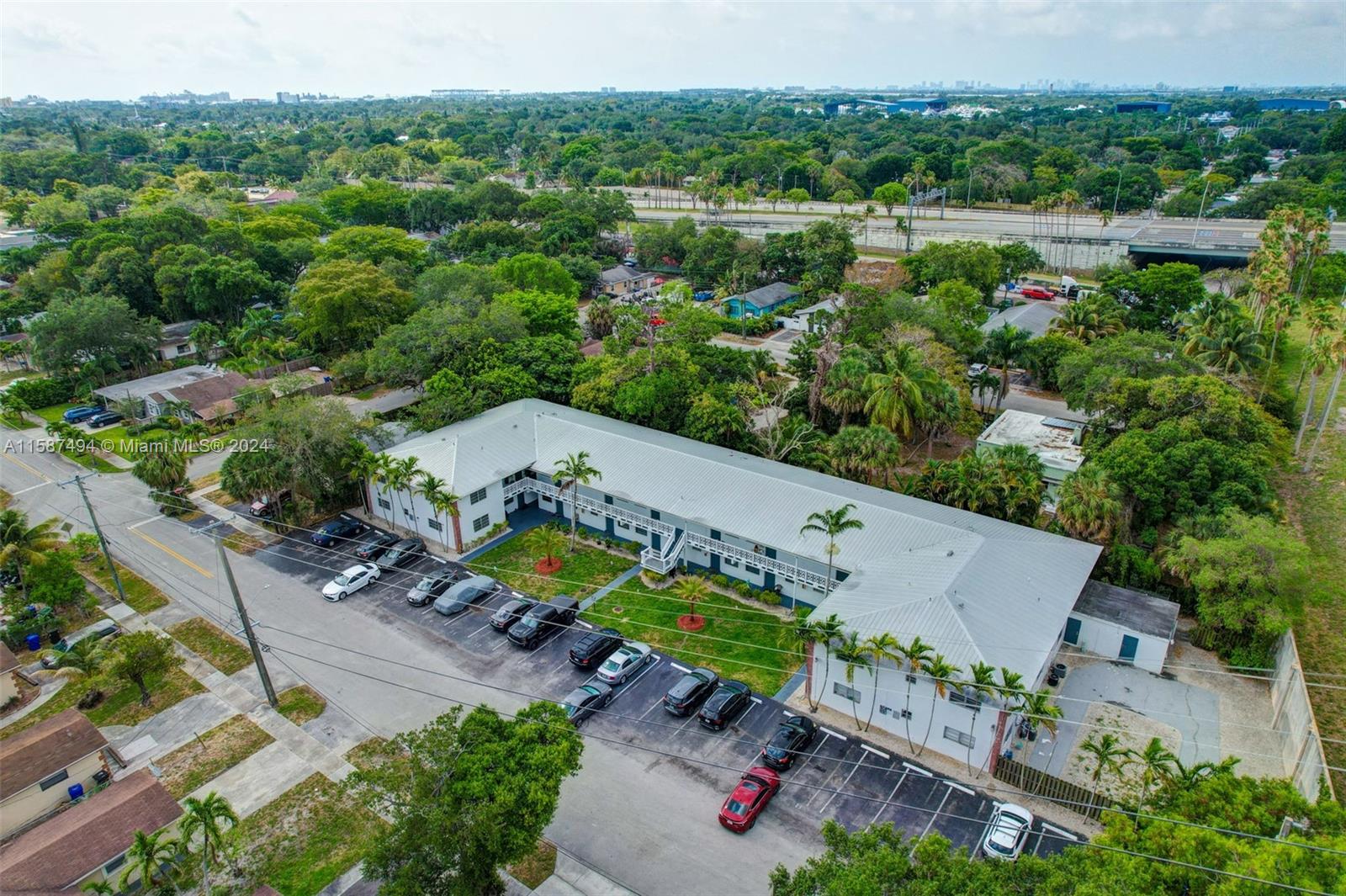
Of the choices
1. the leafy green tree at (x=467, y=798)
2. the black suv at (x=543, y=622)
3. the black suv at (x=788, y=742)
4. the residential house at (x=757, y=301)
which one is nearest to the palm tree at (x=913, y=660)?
the black suv at (x=788, y=742)

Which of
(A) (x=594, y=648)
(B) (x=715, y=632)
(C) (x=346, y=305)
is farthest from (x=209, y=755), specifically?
(C) (x=346, y=305)

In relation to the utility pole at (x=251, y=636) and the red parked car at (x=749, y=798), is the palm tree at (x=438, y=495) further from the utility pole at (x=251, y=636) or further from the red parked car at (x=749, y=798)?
the red parked car at (x=749, y=798)

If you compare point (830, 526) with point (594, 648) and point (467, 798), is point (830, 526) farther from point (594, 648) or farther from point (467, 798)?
point (467, 798)

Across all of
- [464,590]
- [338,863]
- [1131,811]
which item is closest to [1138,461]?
[1131,811]

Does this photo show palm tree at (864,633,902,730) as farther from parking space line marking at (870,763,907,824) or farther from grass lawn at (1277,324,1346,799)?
grass lawn at (1277,324,1346,799)

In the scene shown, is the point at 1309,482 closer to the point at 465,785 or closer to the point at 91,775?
the point at 465,785

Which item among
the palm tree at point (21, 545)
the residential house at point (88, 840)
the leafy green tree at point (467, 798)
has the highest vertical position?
the leafy green tree at point (467, 798)
